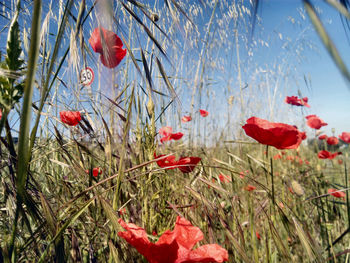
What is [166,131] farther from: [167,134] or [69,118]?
[69,118]

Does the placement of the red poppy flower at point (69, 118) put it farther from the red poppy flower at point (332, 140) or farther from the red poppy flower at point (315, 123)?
the red poppy flower at point (332, 140)

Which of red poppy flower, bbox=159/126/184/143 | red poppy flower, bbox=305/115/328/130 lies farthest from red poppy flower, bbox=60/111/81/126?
red poppy flower, bbox=305/115/328/130

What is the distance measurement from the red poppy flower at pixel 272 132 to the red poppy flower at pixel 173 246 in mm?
326

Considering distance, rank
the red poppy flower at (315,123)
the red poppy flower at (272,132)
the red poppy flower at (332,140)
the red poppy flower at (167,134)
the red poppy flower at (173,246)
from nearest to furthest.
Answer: the red poppy flower at (173,246) < the red poppy flower at (272,132) < the red poppy flower at (167,134) < the red poppy flower at (315,123) < the red poppy flower at (332,140)

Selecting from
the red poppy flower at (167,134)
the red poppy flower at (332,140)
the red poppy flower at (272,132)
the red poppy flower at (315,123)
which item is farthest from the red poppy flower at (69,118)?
the red poppy flower at (332,140)

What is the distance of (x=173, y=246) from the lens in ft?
1.46

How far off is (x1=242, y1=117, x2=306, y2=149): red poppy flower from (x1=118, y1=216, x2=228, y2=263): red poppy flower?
326mm

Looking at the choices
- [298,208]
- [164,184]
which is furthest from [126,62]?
[298,208]

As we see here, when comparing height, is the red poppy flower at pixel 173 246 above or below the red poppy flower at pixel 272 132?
below

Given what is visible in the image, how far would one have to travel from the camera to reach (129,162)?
73 centimetres

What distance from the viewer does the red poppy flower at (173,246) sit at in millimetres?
424

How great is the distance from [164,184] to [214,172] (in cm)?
→ 39

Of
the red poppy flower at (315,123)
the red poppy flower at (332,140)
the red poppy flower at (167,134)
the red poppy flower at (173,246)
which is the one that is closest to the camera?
the red poppy flower at (173,246)

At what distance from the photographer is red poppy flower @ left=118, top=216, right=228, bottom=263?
1.39 feet
